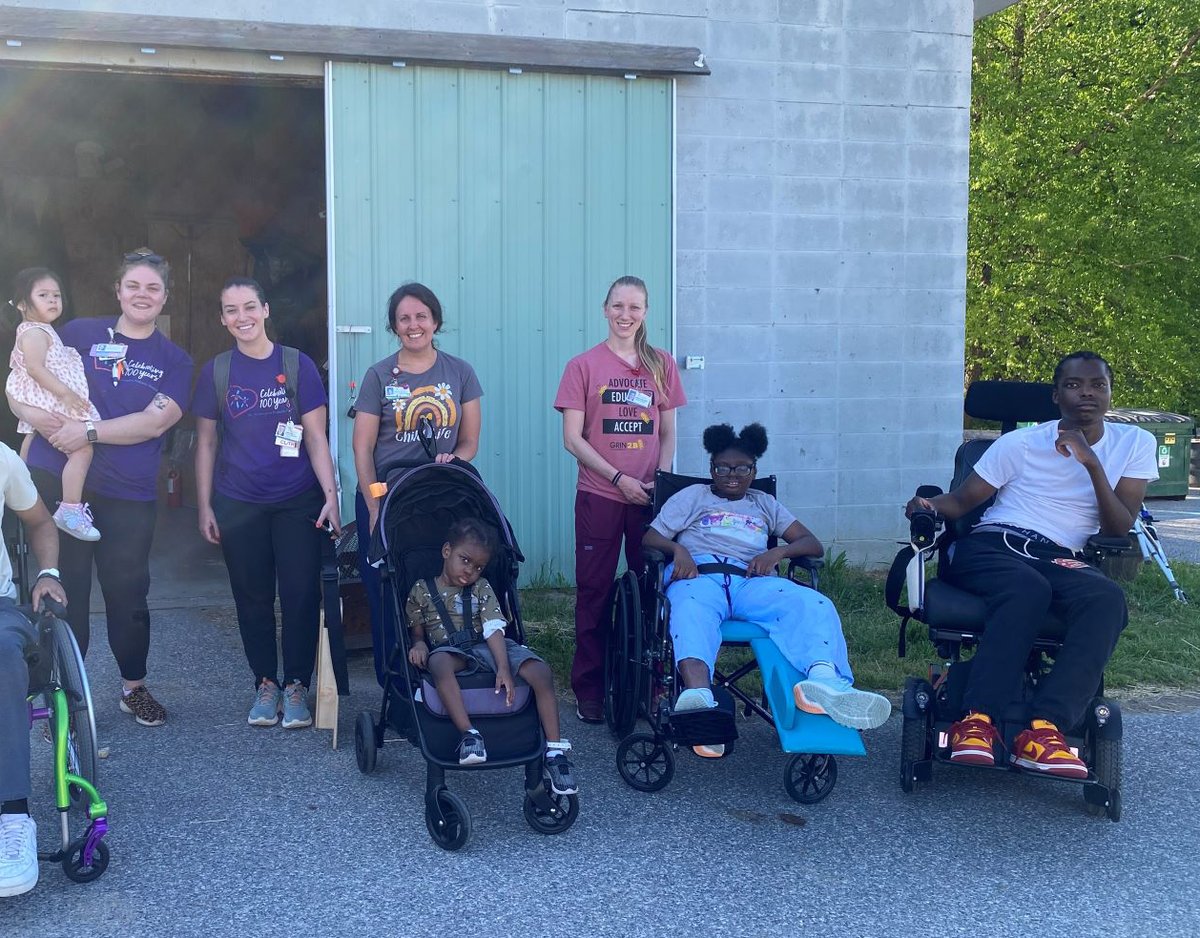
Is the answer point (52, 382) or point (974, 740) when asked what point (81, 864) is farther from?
point (974, 740)

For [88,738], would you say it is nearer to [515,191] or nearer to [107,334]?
[107,334]

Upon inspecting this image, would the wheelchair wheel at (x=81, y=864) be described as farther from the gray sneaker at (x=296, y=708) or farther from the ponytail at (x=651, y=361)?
the ponytail at (x=651, y=361)

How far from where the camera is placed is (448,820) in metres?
3.95

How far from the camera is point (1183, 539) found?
1063 cm

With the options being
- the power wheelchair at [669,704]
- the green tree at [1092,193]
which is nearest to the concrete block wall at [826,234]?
the power wheelchair at [669,704]

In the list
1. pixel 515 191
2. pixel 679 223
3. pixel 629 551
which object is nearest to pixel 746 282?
pixel 679 223

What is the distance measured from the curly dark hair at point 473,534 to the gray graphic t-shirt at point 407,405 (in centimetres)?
55

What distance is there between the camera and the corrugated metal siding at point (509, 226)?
7172mm

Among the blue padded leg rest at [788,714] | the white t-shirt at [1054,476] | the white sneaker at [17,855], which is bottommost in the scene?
the white sneaker at [17,855]

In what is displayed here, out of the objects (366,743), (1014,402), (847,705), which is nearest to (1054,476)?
(1014,402)

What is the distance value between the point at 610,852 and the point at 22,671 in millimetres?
1875

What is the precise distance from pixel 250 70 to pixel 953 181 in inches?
182

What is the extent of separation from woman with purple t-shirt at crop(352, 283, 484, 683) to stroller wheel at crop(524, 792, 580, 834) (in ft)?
3.20

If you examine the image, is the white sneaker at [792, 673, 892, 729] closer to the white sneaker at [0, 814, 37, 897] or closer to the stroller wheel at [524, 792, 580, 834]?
the stroller wheel at [524, 792, 580, 834]
